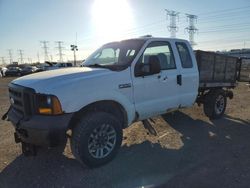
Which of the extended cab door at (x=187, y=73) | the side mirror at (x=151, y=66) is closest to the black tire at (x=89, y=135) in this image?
the side mirror at (x=151, y=66)

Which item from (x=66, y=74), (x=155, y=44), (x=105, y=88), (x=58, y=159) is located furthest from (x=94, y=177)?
(x=155, y=44)

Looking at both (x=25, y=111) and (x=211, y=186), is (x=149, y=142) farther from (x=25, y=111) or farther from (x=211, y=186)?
(x=25, y=111)

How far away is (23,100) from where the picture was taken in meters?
3.94

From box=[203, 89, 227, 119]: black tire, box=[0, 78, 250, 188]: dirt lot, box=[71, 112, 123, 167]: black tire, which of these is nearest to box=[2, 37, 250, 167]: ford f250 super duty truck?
box=[71, 112, 123, 167]: black tire

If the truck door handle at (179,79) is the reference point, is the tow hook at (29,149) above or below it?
below

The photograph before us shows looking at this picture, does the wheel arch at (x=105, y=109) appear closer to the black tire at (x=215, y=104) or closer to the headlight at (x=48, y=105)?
the headlight at (x=48, y=105)

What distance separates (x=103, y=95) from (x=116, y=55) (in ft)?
4.15

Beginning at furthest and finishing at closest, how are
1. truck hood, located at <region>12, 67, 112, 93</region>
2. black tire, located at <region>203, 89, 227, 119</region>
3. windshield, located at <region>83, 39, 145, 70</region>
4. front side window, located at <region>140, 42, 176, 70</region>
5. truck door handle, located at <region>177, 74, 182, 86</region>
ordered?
black tire, located at <region>203, 89, 227, 119</region> → truck door handle, located at <region>177, 74, 182, 86</region> → front side window, located at <region>140, 42, 176, 70</region> → windshield, located at <region>83, 39, 145, 70</region> → truck hood, located at <region>12, 67, 112, 93</region>

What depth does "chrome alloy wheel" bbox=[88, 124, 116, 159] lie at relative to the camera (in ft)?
13.7

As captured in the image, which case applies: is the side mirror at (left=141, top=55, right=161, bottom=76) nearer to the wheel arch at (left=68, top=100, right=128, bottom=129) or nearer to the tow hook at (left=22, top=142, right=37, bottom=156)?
the wheel arch at (left=68, top=100, right=128, bottom=129)

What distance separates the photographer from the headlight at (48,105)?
370cm

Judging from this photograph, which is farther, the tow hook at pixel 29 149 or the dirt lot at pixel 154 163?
the tow hook at pixel 29 149

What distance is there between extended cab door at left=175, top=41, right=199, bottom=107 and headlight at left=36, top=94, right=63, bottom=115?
9.17 feet

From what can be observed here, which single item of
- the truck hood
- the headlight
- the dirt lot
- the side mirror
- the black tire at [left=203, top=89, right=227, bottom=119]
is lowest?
the dirt lot
